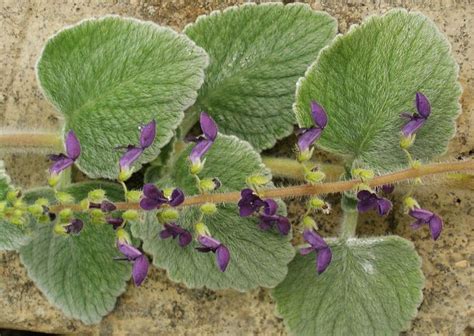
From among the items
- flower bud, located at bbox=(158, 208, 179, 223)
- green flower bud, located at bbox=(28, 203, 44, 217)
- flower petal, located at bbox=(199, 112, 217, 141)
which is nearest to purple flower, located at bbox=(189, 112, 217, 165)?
flower petal, located at bbox=(199, 112, 217, 141)

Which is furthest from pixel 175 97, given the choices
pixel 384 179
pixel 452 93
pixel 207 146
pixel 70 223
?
pixel 452 93

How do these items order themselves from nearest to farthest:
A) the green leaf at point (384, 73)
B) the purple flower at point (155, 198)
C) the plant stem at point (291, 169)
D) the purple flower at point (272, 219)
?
the purple flower at point (155, 198) < the purple flower at point (272, 219) < the green leaf at point (384, 73) < the plant stem at point (291, 169)

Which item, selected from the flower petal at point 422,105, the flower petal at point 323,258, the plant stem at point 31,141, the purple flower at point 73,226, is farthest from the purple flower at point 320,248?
the plant stem at point 31,141

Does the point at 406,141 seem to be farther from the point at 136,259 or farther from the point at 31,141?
the point at 31,141

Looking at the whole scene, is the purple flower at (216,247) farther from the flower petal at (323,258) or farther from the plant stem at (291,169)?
the plant stem at (291,169)

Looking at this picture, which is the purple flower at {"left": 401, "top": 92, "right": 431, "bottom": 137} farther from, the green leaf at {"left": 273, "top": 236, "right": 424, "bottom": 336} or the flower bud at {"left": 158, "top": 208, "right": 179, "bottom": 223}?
the flower bud at {"left": 158, "top": 208, "right": 179, "bottom": 223}

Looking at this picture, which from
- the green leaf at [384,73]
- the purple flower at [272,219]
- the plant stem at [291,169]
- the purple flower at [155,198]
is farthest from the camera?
the plant stem at [291,169]

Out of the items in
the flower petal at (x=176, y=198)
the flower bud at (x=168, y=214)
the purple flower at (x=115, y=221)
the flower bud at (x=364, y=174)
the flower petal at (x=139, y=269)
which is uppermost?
the flower bud at (x=364, y=174)
